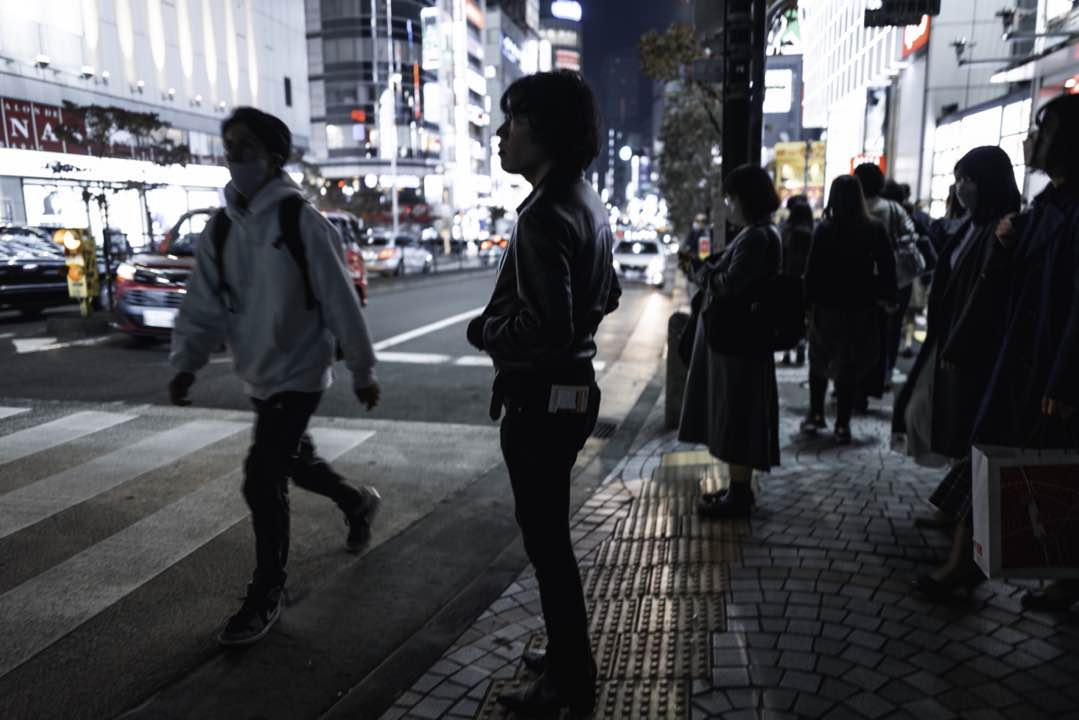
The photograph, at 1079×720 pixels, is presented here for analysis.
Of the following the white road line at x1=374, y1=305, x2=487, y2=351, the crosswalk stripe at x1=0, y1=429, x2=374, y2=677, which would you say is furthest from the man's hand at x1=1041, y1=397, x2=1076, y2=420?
the white road line at x1=374, y1=305, x2=487, y2=351

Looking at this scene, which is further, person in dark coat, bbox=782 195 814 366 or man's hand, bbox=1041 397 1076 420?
person in dark coat, bbox=782 195 814 366

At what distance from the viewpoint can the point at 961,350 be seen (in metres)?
3.55

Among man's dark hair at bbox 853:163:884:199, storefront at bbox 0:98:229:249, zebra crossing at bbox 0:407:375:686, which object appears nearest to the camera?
zebra crossing at bbox 0:407:375:686

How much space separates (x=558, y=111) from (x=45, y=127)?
30657 millimetres

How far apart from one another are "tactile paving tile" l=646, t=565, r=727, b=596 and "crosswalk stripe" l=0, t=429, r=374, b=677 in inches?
91.5

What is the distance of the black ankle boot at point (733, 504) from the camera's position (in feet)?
14.4

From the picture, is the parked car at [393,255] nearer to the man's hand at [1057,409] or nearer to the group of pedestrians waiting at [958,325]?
the group of pedestrians waiting at [958,325]

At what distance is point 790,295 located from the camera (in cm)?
409

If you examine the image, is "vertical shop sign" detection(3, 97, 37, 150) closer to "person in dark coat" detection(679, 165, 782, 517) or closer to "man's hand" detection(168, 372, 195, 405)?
"man's hand" detection(168, 372, 195, 405)

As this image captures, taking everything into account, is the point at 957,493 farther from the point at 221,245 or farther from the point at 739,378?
the point at 221,245

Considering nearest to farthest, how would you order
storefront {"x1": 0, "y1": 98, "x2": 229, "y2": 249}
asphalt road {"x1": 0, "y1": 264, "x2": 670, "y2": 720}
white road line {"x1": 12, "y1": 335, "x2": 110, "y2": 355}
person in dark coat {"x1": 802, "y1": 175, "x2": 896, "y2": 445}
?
asphalt road {"x1": 0, "y1": 264, "x2": 670, "y2": 720} → person in dark coat {"x1": 802, "y1": 175, "x2": 896, "y2": 445} → white road line {"x1": 12, "y1": 335, "x2": 110, "y2": 355} → storefront {"x1": 0, "y1": 98, "x2": 229, "y2": 249}

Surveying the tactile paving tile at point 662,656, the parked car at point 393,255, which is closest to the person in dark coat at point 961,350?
the tactile paving tile at point 662,656

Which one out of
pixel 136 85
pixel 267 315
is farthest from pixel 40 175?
pixel 267 315

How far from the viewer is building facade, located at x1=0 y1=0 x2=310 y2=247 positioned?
26453 millimetres
